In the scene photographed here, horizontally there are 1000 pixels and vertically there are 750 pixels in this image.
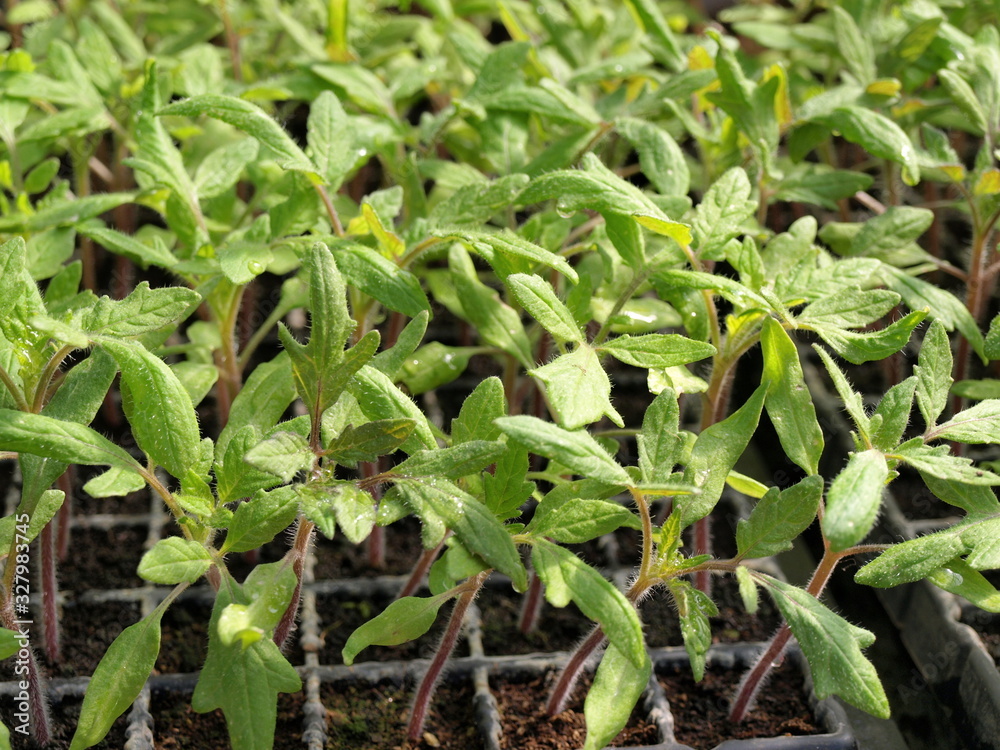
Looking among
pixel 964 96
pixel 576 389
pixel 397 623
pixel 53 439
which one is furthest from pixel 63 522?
pixel 964 96

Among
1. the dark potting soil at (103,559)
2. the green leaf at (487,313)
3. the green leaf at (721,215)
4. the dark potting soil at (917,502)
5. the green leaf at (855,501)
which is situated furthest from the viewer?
the dark potting soil at (917,502)

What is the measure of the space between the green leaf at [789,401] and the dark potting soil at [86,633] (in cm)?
87

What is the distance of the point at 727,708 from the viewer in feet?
4.06

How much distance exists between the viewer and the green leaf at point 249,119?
117cm

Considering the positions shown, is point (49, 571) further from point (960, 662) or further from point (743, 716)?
point (960, 662)

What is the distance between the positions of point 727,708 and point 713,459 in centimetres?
39

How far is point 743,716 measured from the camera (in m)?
1.21

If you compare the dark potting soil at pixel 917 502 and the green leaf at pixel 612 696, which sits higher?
the green leaf at pixel 612 696

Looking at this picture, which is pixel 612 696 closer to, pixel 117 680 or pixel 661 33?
pixel 117 680

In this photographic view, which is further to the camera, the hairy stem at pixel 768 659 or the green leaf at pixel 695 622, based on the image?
the hairy stem at pixel 768 659

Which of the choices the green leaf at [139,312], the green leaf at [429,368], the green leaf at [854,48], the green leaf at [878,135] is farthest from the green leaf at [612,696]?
the green leaf at [854,48]

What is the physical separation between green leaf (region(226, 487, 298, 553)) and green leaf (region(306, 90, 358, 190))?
1.48 ft

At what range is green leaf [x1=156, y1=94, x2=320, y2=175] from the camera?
117 centimetres

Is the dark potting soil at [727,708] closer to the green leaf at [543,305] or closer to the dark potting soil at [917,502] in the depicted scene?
the dark potting soil at [917,502]
